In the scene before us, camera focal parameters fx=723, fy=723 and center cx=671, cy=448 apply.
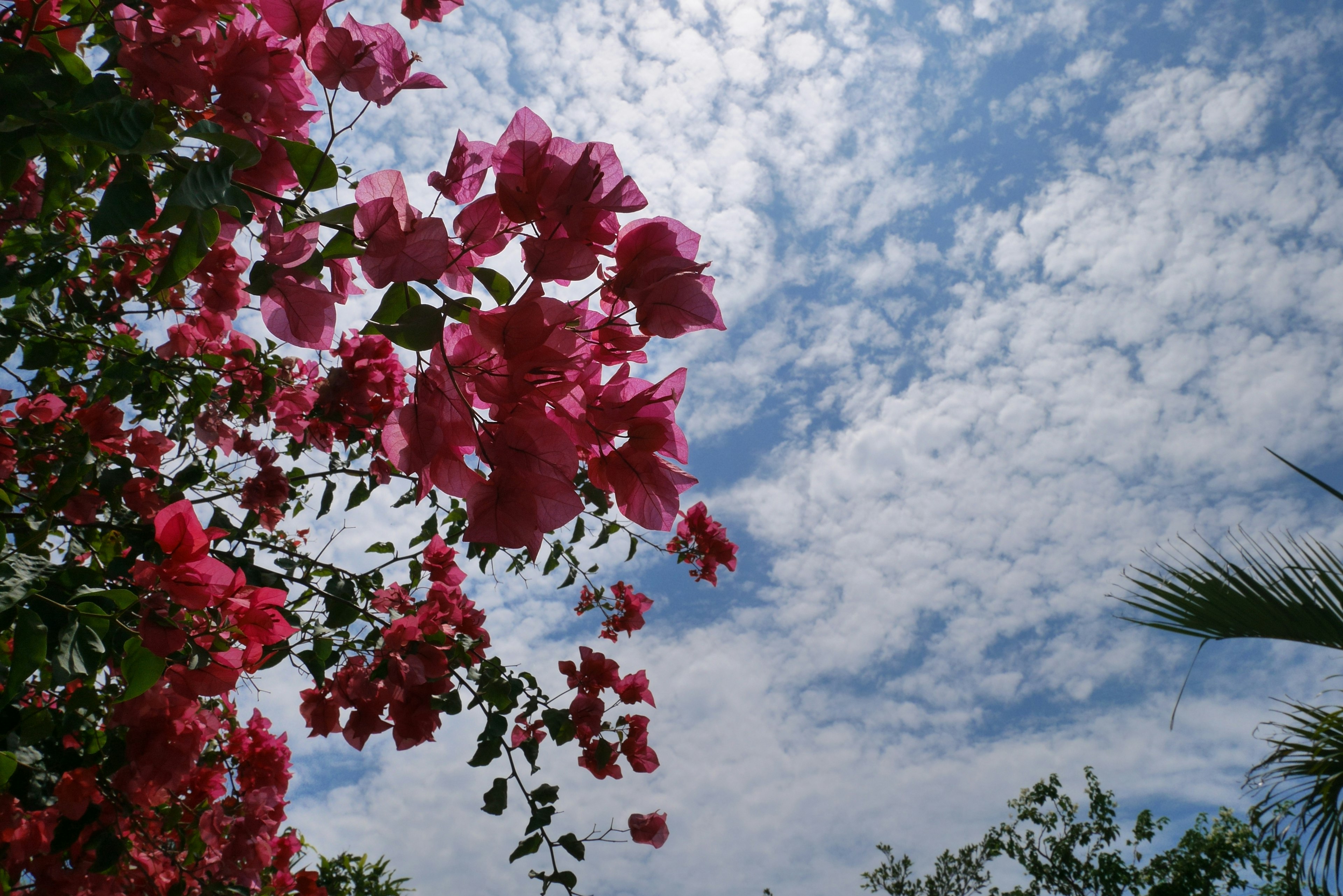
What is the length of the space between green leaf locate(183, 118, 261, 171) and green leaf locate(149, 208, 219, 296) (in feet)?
0.24

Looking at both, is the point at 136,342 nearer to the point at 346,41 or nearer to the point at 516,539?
the point at 346,41

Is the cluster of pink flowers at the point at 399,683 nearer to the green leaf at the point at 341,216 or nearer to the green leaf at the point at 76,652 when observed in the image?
the green leaf at the point at 76,652

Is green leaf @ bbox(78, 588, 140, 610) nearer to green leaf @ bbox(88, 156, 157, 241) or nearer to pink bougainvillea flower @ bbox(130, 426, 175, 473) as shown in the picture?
green leaf @ bbox(88, 156, 157, 241)

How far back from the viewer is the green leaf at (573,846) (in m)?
1.83

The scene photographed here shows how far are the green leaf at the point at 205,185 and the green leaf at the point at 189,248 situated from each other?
0.05 m

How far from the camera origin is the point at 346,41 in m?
0.84

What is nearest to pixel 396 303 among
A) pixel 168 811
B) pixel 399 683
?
pixel 399 683

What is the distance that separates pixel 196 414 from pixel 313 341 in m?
1.98

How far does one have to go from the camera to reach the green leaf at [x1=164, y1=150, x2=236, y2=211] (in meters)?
0.62

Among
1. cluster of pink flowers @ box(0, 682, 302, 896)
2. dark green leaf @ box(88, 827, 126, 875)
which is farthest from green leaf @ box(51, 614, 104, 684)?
dark green leaf @ box(88, 827, 126, 875)

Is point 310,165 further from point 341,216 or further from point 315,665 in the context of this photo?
point 315,665

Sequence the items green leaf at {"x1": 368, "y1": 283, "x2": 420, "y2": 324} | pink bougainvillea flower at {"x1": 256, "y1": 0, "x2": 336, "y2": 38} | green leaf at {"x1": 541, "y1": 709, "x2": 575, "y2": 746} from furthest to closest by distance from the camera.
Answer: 1. green leaf at {"x1": 541, "y1": 709, "x2": 575, "y2": 746}
2. pink bougainvillea flower at {"x1": 256, "y1": 0, "x2": 336, "y2": 38}
3. green leaf at {"x1": 368, "y1": 283, "x2": 420, "y2": 324}

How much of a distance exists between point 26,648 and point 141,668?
0.36 ft

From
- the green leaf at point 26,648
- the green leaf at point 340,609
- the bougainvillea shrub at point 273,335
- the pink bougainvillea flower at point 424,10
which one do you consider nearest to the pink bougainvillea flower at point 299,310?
the bougainvillea shrub at point 273,335
